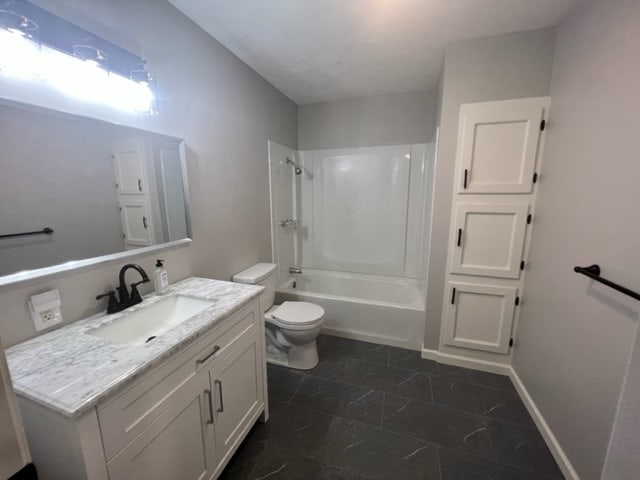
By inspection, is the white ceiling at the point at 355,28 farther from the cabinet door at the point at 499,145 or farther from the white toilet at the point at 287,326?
the white toilet at the point at 287,326

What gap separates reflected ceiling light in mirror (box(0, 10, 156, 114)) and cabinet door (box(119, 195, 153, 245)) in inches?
17.1

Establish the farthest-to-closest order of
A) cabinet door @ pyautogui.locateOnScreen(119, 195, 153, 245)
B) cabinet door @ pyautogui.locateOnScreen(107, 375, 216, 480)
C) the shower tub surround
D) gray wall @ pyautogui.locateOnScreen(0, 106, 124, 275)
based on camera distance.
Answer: the shower tub surround, cabinet door @ pyautogui.locateOnScreen(119, 195, 153, 245), gray wall @ pyautogui.locateOnScreen(0, 106, 124, 275), cabinet door @ pyautogui.locateOnScreen(107, 375, 216, 480)

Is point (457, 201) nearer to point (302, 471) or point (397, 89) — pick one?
point (397, 89)

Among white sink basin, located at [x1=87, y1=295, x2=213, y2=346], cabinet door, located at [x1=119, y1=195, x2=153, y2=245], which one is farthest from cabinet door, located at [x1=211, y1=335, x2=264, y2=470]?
cabinet door, located at [x1=119, y1=195, x2=153, y2=245]

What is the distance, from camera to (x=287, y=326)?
2010 mm

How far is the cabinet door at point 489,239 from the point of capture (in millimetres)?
1879

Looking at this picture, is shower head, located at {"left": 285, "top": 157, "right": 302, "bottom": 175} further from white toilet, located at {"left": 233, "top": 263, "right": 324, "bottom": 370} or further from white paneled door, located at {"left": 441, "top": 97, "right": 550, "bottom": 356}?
white paneled door, located at {"left": 441, "top": 97, "right": 550, "bottom": 356}

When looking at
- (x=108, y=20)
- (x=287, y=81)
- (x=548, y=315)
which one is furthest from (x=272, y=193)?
(x=548, y=315)

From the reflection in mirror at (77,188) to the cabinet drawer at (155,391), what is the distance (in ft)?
2.11

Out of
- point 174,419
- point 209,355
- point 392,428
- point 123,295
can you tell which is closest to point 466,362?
point 392,428

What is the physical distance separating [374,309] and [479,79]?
194 cm

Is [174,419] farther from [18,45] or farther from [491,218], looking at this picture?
[491,218]

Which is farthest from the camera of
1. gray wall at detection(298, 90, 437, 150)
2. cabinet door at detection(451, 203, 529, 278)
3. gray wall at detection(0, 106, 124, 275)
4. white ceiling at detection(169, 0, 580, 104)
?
gray wall at detection(298, 90, 437, 150)

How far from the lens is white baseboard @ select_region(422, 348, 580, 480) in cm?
136
